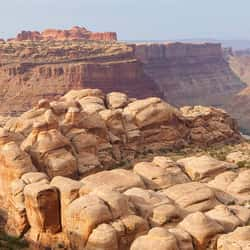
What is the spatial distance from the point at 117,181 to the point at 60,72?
8673cm

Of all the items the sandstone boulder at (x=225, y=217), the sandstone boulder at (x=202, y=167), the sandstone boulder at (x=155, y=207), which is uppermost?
the sandstone boulder at (x=155, y=207)

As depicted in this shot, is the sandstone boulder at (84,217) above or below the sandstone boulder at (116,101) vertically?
below

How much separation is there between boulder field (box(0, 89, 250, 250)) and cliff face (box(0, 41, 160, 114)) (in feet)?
200

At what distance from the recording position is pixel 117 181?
1511 inches

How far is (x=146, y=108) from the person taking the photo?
2158 inches

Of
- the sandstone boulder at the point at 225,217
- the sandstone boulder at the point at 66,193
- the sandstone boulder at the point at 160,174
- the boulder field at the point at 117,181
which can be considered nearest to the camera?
the boulder field at the point at 117,181

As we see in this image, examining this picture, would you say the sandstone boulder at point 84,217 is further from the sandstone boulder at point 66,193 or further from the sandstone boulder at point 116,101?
the sandstone boulder at point 116,101

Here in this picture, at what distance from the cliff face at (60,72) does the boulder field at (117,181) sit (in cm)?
6089

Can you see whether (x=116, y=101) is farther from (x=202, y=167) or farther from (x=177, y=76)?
(x=177, y=76)

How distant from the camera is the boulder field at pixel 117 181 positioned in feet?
103

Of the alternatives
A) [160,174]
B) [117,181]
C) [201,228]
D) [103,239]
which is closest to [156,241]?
[103,239]

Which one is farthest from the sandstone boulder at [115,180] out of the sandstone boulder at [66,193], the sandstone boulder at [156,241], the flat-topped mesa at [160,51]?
the flat-topped mesa at [160,51]

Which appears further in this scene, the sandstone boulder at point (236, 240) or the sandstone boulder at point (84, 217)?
the sandstone boulder at point (84, 217)

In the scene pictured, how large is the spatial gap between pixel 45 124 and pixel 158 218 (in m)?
15.4
